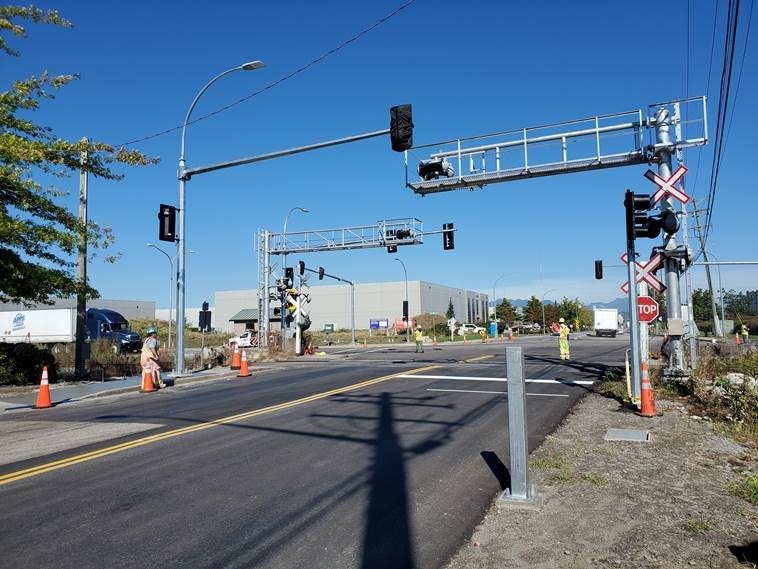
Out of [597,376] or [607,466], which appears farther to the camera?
[597,376]

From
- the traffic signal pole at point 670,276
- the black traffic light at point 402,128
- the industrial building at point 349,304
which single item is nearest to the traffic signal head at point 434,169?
the black traffic light at point 402,128

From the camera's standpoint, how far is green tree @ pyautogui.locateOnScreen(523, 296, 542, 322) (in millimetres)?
103537

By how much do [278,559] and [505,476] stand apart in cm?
308

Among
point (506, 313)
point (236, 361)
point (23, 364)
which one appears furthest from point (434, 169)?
point (506, 313)

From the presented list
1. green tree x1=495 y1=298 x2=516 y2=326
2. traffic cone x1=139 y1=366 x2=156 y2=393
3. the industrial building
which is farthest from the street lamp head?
green tree x1=495 y1=298 x2=516 y2=326

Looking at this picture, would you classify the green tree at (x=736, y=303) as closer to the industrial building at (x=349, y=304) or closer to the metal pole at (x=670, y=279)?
the industrial building at (x=349, y=304)

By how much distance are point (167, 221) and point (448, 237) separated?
17748 mm

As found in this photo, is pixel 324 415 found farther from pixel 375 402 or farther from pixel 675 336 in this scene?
pixel 675 336

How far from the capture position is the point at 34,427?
1041 cm

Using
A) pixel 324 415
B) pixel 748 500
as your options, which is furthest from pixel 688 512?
pixel 324 415

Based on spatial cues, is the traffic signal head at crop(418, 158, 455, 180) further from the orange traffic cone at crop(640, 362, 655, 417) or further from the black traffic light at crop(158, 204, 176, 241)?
the orange traffic cone at crop(640, 362, 655, 417)

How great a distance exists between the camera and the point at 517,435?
222 inches

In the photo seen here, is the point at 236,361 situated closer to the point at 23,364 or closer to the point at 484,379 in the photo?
the point at 23,364

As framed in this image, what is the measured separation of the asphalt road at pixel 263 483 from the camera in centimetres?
453
